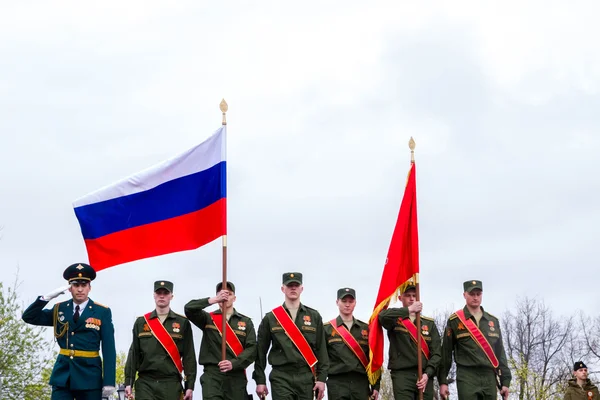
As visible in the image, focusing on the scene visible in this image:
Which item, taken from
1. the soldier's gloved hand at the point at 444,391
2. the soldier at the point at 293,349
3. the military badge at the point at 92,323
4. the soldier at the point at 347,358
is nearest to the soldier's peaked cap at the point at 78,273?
the military badge at the point at 92,323

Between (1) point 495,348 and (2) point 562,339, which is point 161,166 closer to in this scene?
(1) point 495,348

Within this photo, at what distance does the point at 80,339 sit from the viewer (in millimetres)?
13164

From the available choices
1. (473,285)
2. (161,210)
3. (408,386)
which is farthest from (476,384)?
(161,210)

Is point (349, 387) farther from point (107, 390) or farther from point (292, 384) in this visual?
point (107, 390)

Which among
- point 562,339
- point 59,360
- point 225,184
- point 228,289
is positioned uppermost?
point 562,339

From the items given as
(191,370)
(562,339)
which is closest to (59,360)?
(191,370)

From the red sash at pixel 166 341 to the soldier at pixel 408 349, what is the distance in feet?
9.92

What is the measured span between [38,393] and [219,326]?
24.9 meters

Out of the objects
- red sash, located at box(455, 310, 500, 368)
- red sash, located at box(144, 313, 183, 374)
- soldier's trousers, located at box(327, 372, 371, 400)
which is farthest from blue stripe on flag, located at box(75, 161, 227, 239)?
red sash, located at box(455, 310, 500, 368)

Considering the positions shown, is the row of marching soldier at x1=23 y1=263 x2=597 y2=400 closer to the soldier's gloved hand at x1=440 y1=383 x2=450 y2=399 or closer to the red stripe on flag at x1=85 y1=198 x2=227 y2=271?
the soldier's gloved hand at x1=440 y1=383 x2=450 y2=399

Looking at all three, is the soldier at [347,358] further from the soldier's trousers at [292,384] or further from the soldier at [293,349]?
the soldier's trousers at [292,384]

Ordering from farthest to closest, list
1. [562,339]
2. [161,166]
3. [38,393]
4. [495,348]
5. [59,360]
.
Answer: [562,339]
[38,393]
[495,348]
[161,166]
[59,360]

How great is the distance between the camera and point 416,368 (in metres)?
15.6

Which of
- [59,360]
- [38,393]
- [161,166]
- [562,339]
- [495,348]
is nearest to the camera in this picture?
[59,360]
